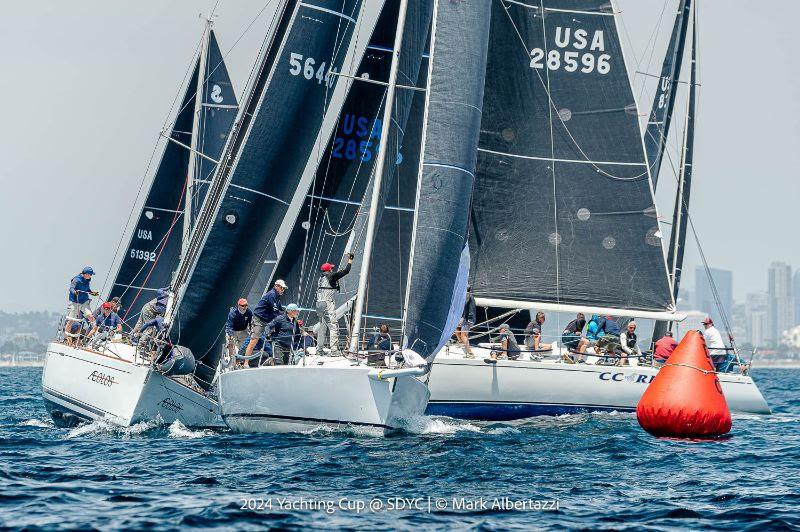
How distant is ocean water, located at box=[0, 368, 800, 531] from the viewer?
13070 millimetres

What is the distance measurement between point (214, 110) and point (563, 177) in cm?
1192

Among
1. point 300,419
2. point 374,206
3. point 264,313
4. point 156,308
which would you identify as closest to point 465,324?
point 264,313

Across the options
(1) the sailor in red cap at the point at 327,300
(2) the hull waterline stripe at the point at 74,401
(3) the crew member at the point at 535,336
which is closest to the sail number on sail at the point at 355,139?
(1) the sailor in red cap at the point at 327,300

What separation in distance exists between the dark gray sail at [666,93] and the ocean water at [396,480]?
39.6 feet

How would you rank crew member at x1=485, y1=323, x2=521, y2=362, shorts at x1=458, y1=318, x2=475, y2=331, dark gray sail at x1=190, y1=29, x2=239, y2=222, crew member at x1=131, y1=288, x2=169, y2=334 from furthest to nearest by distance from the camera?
1. dark gray sail at x1=190, y1=29, x2=239, y2=222
2. shorts at x1=458, y1=318, x2=475, y2=331
3. crew member at x1=485, y1=323, x2=521, y2=362
4. crew member at x1=131, y1=288, x2=169, y2=334

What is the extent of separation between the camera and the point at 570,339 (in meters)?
27.5

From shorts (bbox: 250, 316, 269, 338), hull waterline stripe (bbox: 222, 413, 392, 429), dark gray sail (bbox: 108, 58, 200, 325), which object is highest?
dark gray sail (bbox: 108, 58, 200, 325)

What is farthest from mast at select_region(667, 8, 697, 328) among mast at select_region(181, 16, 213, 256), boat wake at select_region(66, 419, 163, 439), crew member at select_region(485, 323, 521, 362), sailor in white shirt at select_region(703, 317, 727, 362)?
boat wake at select_region(66, 419, 163, 439)

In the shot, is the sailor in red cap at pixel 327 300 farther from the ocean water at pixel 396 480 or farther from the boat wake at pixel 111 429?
the boat wake at pixel 111 429

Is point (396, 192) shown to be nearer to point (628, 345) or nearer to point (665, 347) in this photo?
point (665, 347)

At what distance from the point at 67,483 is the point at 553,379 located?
12363 mm

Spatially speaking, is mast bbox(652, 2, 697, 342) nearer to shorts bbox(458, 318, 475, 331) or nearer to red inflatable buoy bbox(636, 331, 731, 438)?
shorts bbox(458, 318, 475, 331)

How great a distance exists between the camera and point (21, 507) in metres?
13.3

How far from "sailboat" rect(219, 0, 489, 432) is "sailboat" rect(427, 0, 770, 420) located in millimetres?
5811
